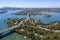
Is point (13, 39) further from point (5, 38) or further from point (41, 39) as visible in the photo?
point (41, 39)

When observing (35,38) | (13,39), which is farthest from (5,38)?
(35,38)

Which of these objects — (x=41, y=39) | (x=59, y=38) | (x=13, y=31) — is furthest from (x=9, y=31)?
(x=59, y=38)

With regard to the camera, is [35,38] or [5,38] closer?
[35,38]

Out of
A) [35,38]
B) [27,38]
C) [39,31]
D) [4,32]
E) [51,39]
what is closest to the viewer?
[51,39]

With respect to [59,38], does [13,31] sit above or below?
below

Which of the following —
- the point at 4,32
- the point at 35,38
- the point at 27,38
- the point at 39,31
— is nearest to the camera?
the point at 35,38

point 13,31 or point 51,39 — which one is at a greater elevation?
point 51,39

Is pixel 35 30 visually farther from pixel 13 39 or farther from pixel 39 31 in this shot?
pixel 13 39

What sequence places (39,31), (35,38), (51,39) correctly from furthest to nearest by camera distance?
(39,31), (35,38), (51,39)

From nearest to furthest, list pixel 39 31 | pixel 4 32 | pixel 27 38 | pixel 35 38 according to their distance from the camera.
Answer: pixel 35 38
pixel 27 38
pixel 39 31
pixel 4 32
